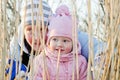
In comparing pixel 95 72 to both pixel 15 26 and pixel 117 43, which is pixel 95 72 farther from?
pixel 15 26

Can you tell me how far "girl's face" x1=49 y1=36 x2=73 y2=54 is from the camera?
1333mm

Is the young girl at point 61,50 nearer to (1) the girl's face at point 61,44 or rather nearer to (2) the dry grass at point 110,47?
(1) the girl's face at point 61,44

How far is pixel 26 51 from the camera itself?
1626 mm

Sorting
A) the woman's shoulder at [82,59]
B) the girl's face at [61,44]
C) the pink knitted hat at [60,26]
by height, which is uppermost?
the pink knitted hat at [60,26]

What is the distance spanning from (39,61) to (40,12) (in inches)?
13.6

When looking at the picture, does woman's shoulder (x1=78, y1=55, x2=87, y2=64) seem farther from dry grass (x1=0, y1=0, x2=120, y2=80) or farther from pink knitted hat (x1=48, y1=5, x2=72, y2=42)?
dry grass (x1=0, y1=0, x2=120, y2=80)

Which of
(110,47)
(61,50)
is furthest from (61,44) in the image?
(110,47)

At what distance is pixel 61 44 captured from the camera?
4.39 feet

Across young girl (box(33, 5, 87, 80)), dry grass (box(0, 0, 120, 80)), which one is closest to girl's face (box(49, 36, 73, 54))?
young girl (box(33, 5, 87, 80))

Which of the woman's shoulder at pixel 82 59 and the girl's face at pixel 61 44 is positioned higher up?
the girl's face at pixel 61 44

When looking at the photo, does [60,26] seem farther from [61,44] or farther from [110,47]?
[110,47]

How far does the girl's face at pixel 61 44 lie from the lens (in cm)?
133

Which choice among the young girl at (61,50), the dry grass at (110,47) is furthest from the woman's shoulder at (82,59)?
the dry grass at (110,47)

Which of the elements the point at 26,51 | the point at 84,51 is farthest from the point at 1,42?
the point at 26,51
